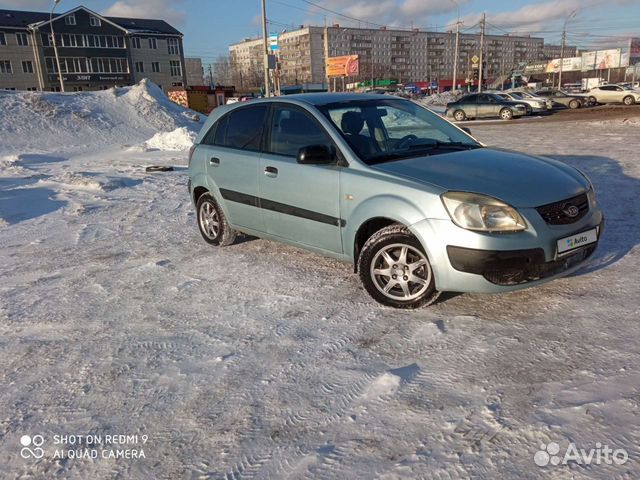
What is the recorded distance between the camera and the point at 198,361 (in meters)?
3.24

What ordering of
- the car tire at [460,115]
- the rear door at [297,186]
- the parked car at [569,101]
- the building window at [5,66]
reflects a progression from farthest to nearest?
the building window at [5,66] < the parked car at [569,101] < the car tire at [460,115] < the rear door at [297,186]

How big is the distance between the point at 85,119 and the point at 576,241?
19445 millimetres

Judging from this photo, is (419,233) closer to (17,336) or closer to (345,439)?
(345,439)

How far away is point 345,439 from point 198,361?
1.24 meters

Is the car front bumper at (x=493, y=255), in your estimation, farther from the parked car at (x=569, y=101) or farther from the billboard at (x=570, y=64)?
the billboard at (x=570, y=64)

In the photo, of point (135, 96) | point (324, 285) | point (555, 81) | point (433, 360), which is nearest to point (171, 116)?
point (135, 96)

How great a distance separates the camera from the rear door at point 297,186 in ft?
13.6

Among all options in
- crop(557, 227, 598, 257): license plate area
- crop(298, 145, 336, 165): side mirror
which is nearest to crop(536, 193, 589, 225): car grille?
crop(557, 227, 598, 257): license plate area

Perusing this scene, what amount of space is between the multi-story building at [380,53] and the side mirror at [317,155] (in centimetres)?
10680

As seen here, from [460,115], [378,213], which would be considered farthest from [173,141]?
[460,115]

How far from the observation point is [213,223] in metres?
5.74

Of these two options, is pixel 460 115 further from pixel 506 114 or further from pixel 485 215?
pixel 485 215

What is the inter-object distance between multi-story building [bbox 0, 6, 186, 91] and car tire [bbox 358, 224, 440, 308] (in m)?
61.3

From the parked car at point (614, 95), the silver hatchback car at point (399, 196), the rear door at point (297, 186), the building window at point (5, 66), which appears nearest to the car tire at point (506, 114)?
the parked car at point (614, 95)
